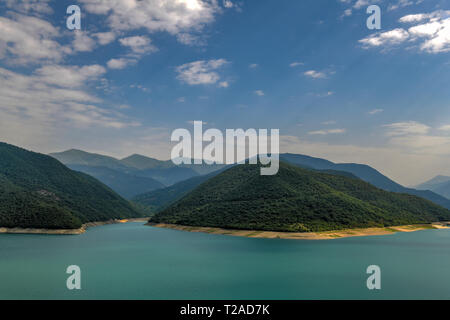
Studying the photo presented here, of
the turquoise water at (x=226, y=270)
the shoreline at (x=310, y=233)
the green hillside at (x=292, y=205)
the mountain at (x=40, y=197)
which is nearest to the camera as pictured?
the turquoise water at (x=226, y=270)

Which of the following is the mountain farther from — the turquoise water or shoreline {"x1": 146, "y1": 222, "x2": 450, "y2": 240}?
shoreline {"x1": 146, "y1": 222, "x2": 450, "y2": 240}

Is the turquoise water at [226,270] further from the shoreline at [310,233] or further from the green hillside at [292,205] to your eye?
the green hillside at [292,205]

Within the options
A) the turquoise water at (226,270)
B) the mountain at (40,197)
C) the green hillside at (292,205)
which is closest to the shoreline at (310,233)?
the green hillside at (292,205)

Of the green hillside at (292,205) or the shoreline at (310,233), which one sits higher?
the green hillside at (292,205)

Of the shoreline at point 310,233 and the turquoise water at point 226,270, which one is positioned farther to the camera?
the shoreline at point 310,233

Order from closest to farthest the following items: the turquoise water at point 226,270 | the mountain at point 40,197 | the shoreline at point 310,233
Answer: the turquoise water at point 226,270 < the shoreline at point 310,233 < the mountain at point 40,197

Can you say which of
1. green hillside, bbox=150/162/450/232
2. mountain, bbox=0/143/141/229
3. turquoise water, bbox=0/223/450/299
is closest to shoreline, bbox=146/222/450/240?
green hillside, bbox=150/162/450/232

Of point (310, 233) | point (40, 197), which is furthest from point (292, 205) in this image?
point (40, 197)
